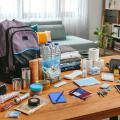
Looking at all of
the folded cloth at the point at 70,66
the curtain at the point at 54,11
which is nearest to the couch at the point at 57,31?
the curtain at the point at 54,11

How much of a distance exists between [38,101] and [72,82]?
1.22ft

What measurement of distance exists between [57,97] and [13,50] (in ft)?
1.36

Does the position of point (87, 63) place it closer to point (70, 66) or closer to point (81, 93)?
point (70, 66)

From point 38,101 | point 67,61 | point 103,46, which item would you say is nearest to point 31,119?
point 38,101

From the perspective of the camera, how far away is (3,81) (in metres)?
1.48

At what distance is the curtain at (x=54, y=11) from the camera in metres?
4.16

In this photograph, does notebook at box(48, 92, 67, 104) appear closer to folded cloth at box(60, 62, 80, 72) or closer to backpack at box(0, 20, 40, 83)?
backpack at box(0, 20, 40, 83)

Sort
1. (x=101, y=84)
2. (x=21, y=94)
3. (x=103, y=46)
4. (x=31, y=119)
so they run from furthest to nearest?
(x=103, y=46) < (x=101, y=84) < (x=21, y=94) < (x=31, y=119)

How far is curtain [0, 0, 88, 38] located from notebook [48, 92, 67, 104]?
10.3 ft

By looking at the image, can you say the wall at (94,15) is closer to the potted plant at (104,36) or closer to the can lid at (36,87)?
the potted plant at (104,36)

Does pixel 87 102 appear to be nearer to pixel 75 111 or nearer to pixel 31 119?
pixel 75 111

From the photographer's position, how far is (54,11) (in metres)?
4.49

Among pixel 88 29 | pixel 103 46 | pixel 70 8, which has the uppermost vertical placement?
pixel 70 8

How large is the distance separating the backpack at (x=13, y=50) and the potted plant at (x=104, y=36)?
120 inches
